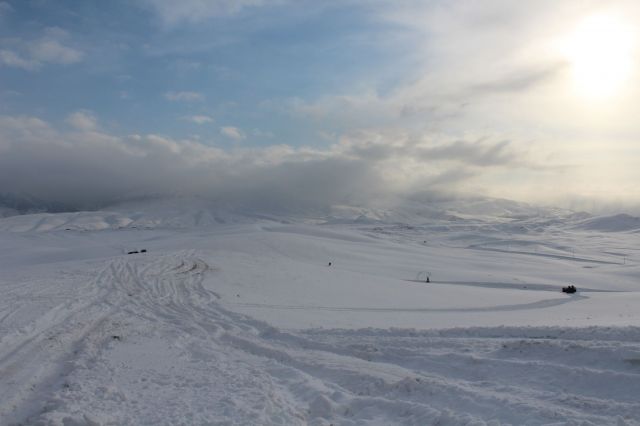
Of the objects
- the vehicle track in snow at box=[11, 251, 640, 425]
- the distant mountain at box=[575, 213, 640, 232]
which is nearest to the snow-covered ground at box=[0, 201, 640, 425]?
the vehicle track in snow at box=[11, 251, 640, 425]

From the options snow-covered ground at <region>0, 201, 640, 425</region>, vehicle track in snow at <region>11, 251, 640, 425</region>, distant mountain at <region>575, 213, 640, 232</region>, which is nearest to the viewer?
vehicle track in snow at <region>11, 251, 640, 425</region>

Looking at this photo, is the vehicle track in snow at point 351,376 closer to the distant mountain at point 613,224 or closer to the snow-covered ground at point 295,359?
the snow-covered ground at point 295,359

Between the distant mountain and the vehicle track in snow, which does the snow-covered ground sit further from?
the distant mountain

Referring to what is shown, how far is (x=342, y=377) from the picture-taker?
8.86 meters

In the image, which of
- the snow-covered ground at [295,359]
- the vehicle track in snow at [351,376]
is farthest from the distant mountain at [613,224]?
the vehicle track in snow at [351,376]

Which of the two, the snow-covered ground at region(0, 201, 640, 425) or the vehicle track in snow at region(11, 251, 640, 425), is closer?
the vehicle track in snow at region(11, 251, 640, 425)

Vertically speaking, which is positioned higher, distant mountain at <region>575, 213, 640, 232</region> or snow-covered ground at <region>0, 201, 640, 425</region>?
distant mountain at <region>575, 213, 640, 232</region>

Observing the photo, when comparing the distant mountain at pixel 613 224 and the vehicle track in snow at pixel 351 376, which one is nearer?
the vehicle track in snow at pixel 351 376

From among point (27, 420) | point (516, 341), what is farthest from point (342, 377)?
point (27, 420)

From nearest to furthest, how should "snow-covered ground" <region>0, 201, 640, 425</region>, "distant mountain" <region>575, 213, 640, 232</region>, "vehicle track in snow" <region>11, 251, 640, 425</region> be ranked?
"vehicle track in snow" <region>11, 251, 640, 425</region> < "snow-covered ground" <region>0, 201, 640, 425</region> < "distant mountain" <region>575, 213, 640, 232</region>

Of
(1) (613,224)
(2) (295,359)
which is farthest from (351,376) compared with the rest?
(1) (613,224)

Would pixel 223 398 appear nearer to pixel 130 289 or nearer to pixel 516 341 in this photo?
pixel 516 341

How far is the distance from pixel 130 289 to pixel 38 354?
10453 mm

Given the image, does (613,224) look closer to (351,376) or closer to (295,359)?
(295,359)
